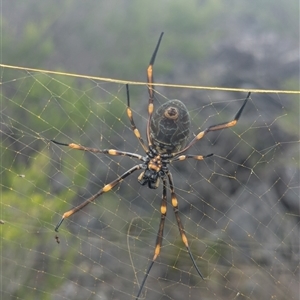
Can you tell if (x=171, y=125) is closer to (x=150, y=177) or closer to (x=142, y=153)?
(x=150, y=177)

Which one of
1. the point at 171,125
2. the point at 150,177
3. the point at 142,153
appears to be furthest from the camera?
the point at 142,153

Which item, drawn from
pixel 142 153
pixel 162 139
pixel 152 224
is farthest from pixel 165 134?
pixel 142 153

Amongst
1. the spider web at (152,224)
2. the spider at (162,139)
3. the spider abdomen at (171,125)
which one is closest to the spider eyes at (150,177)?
the spider at (162,139)

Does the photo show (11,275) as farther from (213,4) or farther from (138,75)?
(213,4)

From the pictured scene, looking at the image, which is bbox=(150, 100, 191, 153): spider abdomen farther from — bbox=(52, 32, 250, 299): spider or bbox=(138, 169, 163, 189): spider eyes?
bbox=(138, 169, 163, 189): spider eyes

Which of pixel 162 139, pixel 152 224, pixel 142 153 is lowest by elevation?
pixel 152 224

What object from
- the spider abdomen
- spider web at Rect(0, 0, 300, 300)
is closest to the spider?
the spider abdomen

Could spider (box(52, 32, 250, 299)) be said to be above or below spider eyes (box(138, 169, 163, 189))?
above

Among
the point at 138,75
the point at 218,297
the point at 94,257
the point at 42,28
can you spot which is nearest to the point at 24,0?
the point at 42,28
